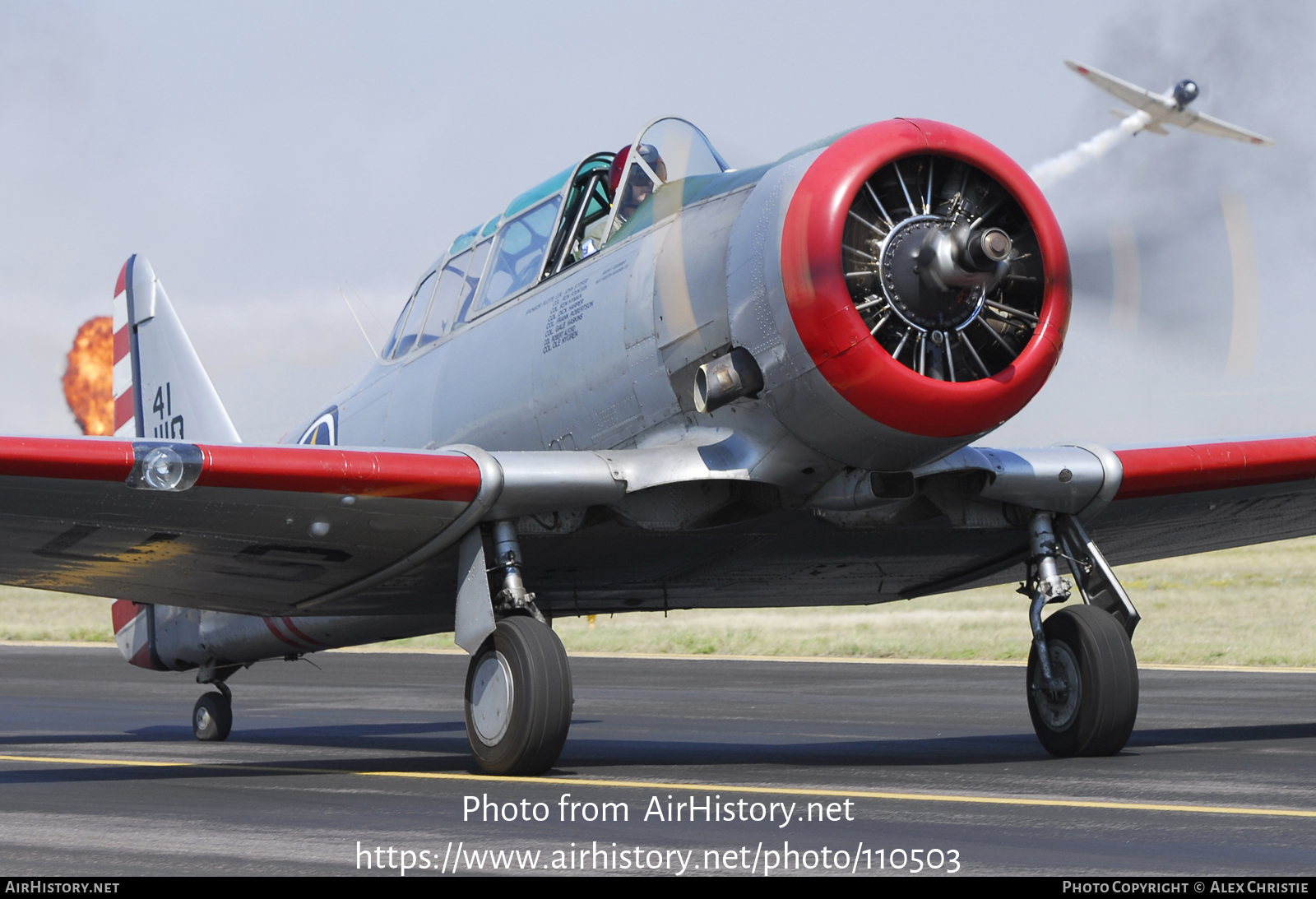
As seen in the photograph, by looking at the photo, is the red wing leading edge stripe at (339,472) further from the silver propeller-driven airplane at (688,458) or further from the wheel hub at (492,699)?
the wheel hub at (492,699)

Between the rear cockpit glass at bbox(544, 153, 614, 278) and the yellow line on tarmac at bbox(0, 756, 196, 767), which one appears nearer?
the rear cockpit glass at bbox(544, 153, 614, 278)

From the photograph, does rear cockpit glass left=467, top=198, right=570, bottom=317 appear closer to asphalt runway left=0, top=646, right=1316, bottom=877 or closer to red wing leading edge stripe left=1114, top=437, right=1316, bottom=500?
asphalt runway left=0, top=646, right=1316, bottom=877

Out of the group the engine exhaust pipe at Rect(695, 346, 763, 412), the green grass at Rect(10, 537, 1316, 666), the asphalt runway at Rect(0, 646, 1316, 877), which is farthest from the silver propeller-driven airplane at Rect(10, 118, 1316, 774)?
the green grass at Rect(10, 537, 1316, 666)

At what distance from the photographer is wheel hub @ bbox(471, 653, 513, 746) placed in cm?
776

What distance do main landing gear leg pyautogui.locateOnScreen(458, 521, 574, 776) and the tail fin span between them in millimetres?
5717

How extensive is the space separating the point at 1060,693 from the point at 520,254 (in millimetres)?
4010

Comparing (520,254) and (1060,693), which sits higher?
(520,254)

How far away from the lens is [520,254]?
9.47 meters

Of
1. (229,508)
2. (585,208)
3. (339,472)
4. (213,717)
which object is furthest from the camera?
(213,717)

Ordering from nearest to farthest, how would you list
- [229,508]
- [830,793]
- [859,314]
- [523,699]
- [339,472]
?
1. [830,793]
2. [859,314]
3. [523,699]
4. [339,472]
5. [229,508]

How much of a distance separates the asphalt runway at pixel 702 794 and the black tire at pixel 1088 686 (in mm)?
161

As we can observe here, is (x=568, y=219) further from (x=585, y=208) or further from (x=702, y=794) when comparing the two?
(x=702, y=794)

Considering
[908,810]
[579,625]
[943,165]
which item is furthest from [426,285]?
[579,625]

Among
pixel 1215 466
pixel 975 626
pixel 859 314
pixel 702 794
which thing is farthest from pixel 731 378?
pixel 975 626
